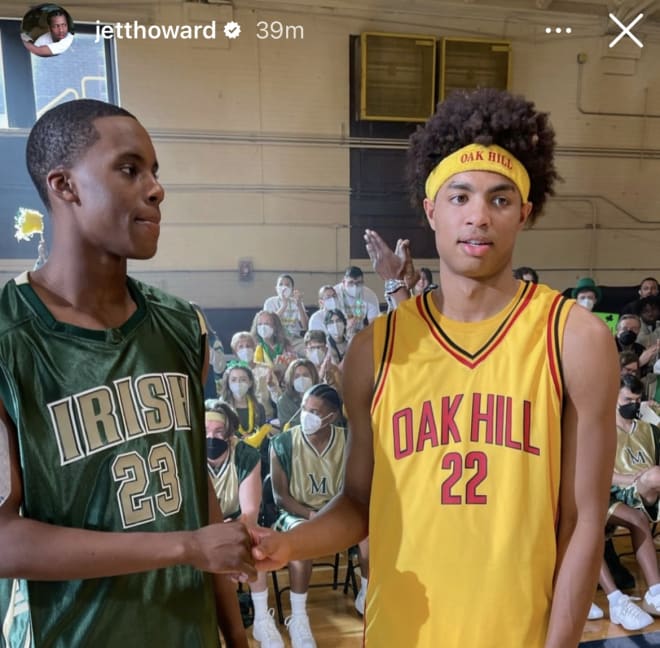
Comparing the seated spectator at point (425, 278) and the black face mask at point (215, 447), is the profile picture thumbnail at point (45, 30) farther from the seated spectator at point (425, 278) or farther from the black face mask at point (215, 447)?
the seated spectator at point (425, 278)

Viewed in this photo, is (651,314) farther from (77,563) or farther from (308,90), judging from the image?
(77,563)

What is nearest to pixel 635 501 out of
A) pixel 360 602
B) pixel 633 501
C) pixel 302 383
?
pixel 633 501

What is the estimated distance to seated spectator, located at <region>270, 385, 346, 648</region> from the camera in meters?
3.49

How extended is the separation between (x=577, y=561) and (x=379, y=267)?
1276mm

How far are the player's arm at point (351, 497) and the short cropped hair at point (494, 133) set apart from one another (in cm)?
44

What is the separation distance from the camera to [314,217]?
4.88 meters

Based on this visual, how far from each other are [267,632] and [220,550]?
254cm

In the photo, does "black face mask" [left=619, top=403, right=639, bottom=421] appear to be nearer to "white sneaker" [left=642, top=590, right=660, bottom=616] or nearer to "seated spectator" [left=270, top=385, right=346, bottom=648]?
"white sneaker" [left=642, top=590, right=660, bottom=616]

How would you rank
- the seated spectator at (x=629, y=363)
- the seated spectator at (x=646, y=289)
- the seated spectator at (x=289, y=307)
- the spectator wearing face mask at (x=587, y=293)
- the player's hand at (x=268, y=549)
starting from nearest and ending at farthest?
1. the player's hand at (x=268, y=549)
2. the seated spectator at (x=629, y=363)
3. the seated spectator at (x=289, y=307)
4. the spectator wearing face mask at (x=587, y=293)
5. the seated spectator at (x=646, y=289)

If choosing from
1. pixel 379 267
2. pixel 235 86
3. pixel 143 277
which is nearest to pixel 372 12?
pixel 235 86

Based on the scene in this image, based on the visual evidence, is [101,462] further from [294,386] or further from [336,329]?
[336,329]

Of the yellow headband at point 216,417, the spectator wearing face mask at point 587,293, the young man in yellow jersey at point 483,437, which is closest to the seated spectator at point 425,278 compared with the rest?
the spectator wearing face mask at point 587,293

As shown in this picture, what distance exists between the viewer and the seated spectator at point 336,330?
4801 mm

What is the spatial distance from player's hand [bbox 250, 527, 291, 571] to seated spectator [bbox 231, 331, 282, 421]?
10.3ft
